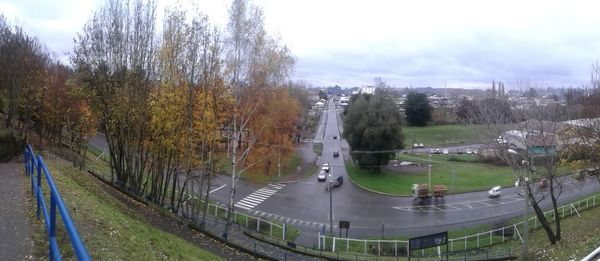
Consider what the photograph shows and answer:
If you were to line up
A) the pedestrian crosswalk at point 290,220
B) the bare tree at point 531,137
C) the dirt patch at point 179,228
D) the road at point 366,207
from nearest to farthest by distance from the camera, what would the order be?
the dirt patch at point 179,228, the bare tree at point 531,137, the road at point 366,207, the pedestrian crosswalk at point 290,220

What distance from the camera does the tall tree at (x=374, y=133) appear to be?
185 feet

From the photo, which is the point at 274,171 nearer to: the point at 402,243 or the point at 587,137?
the point at 402,243

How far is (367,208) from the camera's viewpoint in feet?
135

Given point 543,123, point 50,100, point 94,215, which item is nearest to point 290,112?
point 50,100

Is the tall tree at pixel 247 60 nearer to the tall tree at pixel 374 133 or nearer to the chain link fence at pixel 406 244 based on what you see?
the chain link fence at pixel 406 244

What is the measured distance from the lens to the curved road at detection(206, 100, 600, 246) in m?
35.2

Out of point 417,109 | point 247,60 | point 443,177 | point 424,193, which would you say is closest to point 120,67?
point 247,60

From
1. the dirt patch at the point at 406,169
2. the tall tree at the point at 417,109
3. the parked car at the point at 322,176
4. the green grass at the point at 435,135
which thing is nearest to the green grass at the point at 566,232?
the parked car at the point at 322,176

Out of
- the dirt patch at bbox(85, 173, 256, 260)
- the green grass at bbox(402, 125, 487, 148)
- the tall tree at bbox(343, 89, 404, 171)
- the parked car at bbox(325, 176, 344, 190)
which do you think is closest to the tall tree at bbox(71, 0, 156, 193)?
the dirt patch at bbox(85, 173, 256, 260)

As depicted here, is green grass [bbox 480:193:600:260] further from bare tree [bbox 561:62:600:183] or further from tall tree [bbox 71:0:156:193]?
tall tree [bbox 71:0:156:193]

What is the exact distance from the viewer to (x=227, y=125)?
29016 millimetres

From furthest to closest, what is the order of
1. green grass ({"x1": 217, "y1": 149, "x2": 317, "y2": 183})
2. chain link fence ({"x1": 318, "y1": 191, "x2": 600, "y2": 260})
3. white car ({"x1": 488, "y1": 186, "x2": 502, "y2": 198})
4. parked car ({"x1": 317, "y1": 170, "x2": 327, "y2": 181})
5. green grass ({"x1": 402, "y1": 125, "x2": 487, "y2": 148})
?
1. green grass ({"x1": 402, "y1": 125, "x2": 487, "y2": 148})
2. parked car ({"x1": 317, "y1": 170, "x2": 327, "y2": 181})
3. green grass ({"x1": 217, "y1": 149, "x2": 317, "y2": 183})
4. white car ({"x1": 488, "y1": 186, "x2": 502, "y2": 198})
5. chain link fence ({"x1": 318, "y1": 191, "x2": 600, "y2": 260})

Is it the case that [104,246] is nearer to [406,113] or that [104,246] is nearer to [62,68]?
[62,68]

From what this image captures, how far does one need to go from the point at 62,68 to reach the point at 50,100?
6.00m
